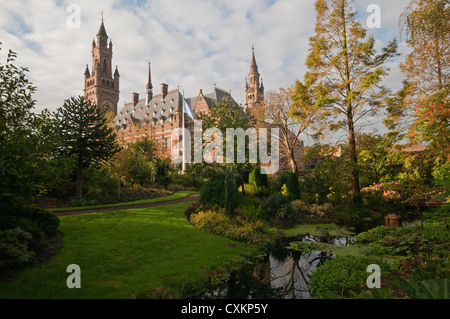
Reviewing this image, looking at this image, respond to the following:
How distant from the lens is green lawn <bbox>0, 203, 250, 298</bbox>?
17.7 feet

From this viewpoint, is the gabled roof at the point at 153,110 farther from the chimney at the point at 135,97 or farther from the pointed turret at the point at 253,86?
the pointed turret at the point at 253,86

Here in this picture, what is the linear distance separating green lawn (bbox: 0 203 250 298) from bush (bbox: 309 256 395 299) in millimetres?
2769

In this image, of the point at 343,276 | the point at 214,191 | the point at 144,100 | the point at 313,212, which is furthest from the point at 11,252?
the point at 144,100

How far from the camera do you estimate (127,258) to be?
7.21 m

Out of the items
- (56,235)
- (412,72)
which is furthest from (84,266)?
(412,72)

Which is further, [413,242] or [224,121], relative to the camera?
[224,121]

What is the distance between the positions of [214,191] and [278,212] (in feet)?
11.8

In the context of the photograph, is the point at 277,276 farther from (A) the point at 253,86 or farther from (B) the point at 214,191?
(A) the point at 253,86

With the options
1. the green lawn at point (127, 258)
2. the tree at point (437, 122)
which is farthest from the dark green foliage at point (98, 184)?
the tree at point (437, 122)
